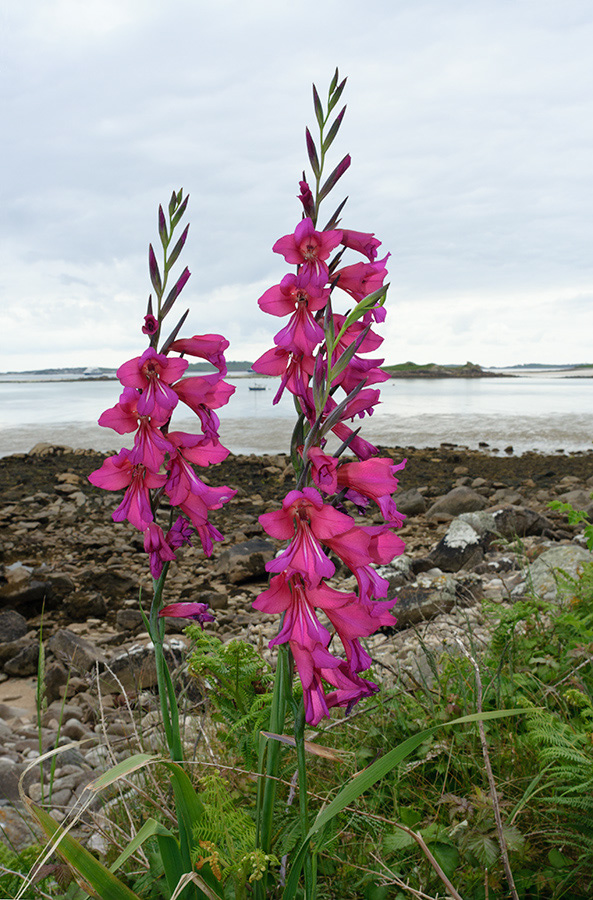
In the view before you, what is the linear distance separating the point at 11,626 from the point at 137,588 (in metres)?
1.63

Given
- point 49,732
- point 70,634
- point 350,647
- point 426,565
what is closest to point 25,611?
point 70,634

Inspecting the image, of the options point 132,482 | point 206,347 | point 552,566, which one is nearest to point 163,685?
point 132,482

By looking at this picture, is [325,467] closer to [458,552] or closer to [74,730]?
[74,730]

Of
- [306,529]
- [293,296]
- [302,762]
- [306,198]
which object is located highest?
[306,198]

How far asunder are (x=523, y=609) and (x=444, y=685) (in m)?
0.50

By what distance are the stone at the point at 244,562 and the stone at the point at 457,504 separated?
3.28 meters

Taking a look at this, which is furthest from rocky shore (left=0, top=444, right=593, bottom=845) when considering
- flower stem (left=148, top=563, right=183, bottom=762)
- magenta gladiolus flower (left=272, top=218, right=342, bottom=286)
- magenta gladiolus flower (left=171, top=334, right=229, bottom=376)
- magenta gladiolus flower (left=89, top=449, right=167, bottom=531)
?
magenta gladiolus flower (left=272, top=218, right=342, bottom=286)

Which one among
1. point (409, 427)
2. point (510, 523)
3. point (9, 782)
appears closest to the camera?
point (9, 782)

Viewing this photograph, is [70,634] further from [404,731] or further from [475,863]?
[475,863]

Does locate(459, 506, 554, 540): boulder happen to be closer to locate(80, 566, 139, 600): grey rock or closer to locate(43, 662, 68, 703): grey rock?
locate(80, 566, 139, 600): grey rock

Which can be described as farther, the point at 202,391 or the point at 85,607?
the point at 85,607

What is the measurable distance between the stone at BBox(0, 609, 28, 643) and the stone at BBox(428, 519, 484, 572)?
14.4ft

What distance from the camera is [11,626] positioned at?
6070 millimetres

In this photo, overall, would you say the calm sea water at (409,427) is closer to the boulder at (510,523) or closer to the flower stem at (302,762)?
the boulder at (510,523)
